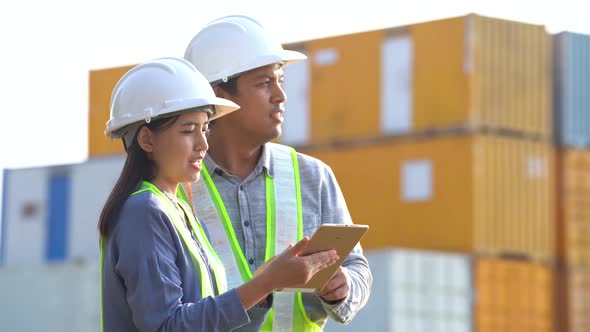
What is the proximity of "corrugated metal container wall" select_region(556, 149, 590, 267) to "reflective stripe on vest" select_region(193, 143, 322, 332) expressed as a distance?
80.6ft

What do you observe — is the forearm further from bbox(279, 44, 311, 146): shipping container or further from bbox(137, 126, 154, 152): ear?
bbox(279, 44, 311, 146): shipping container

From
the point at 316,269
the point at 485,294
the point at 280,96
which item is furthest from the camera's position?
the point at 485,294

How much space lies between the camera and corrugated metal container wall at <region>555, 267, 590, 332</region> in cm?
2781

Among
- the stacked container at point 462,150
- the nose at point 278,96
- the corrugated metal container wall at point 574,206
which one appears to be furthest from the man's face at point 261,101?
the corrugated metal container wall at point 574,206

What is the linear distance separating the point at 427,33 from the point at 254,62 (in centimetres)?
2502

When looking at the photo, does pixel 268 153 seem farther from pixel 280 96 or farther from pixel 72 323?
pixel 72 323

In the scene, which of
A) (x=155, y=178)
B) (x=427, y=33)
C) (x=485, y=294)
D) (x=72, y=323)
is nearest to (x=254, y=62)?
(x=155, y=178)

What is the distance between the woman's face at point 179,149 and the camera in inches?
128

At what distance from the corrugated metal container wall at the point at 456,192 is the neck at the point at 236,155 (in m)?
22.9

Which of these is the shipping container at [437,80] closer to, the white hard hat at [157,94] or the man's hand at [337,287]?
the man's hand at [337,287]

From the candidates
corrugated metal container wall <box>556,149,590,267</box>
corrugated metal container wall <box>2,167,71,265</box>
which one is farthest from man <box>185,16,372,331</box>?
corrugated metal container wall <box>2,167,71,265</box>

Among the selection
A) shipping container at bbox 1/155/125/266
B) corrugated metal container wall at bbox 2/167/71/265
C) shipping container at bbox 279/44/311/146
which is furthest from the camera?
corrugated metal container wall at bbox 2/167/71/265

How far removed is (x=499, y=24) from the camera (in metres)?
28.6

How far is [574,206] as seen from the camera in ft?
94.0
